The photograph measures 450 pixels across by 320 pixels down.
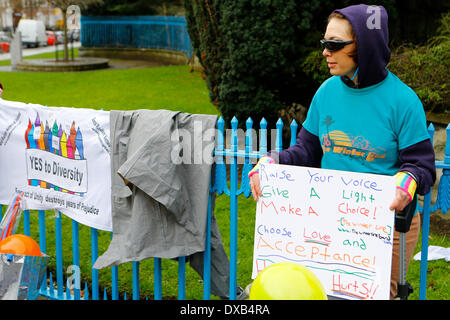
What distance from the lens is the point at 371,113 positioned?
2676 millimetres

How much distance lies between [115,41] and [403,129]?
26.0m

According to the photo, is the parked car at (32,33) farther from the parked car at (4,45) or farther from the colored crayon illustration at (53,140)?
the colored crayon illustration at (53,140)

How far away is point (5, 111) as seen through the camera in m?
4.48

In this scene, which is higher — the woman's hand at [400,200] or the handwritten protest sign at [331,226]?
the woman's hand at [400,200]

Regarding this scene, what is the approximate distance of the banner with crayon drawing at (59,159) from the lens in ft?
13.1

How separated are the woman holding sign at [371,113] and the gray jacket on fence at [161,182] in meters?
1.04

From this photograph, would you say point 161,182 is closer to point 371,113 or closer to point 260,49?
point 371,113

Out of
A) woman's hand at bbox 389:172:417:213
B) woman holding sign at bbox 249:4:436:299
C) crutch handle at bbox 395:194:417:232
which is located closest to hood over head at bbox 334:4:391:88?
woman holding sign at bbox 249:4:436:299

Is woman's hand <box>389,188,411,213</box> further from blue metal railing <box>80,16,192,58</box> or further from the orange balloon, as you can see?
blue metal railing <box>80,16,192,58</box>

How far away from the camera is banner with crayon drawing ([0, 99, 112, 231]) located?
400 centimetres

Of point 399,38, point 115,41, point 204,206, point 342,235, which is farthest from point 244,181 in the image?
point 115,41

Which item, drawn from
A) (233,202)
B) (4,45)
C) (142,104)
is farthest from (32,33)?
(233,202)

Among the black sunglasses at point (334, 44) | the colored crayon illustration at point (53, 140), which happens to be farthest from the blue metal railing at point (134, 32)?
the black sunglasses at point (334, 44)

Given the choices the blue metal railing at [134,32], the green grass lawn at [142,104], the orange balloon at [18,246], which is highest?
the blue metal railing at [134,32]
